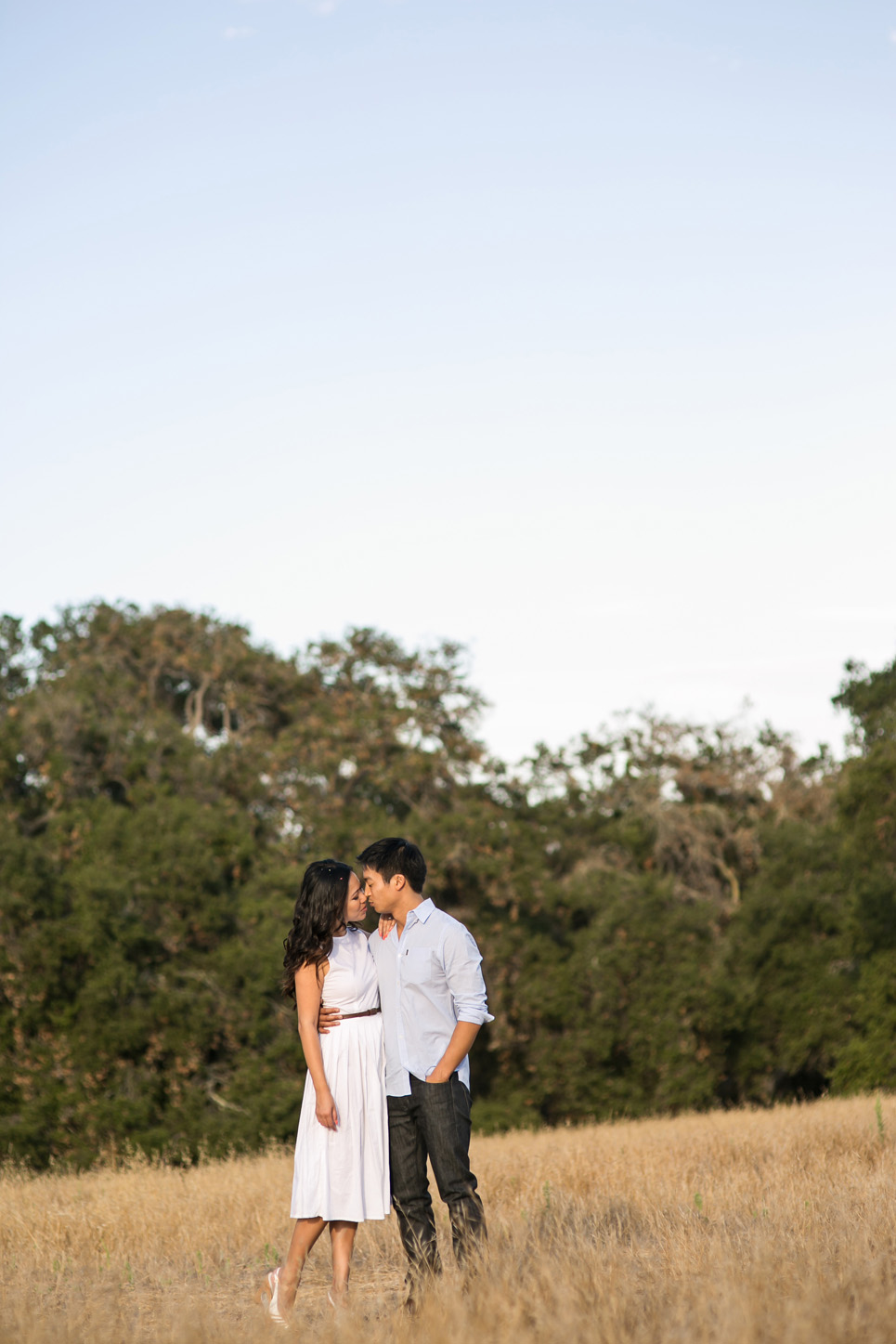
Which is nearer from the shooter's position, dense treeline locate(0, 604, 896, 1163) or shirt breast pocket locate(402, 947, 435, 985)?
shirt breast pocket locate(402, 947, 435, 985)

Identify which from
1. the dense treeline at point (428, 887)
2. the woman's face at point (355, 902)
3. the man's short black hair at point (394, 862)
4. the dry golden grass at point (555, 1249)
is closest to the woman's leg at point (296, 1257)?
the dry golden grass at point (555, 1249)

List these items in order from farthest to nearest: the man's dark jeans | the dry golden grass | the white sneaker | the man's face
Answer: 1. the man's face
2. the man's dark jeans
3. the white sneaker
4. the dry golden grass

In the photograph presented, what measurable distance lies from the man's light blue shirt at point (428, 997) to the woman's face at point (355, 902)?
223mm

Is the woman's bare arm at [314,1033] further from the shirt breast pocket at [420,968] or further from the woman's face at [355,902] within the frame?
the shirt breast pocket at [420,968]

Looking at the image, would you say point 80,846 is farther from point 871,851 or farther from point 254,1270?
point 254,1270

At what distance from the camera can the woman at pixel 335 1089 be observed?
4785 millimetres

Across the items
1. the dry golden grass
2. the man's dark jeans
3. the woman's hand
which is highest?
the woman's hand

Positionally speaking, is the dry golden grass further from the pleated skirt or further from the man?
the pleated skirt

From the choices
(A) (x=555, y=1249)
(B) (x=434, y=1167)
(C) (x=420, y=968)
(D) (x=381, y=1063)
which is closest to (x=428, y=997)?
(C) (x=420, y=968)

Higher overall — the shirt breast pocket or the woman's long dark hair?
the woman's long dark hair

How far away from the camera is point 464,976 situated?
188 inches

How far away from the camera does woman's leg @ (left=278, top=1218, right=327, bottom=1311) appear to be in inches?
187

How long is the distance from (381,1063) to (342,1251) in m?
0.76

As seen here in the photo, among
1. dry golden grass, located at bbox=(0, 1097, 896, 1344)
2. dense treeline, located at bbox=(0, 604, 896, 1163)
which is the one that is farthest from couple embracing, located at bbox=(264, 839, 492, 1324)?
dense treeline, located at bbox=(0, 604, 896, 1163)
